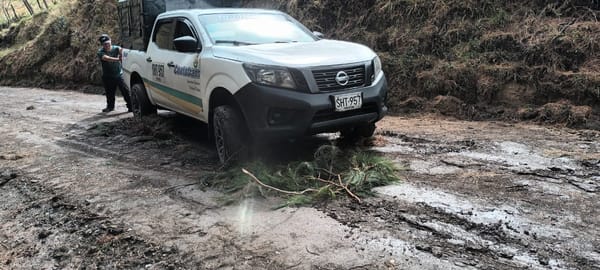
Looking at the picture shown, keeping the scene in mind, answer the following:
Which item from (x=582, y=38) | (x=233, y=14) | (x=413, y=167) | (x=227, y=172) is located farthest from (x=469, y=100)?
(x=227, y=172)

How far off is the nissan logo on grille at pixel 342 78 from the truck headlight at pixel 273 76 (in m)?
0.46

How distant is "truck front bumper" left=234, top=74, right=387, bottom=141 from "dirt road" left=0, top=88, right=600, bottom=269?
0.73 m

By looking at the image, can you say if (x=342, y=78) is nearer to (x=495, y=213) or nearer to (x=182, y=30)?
(x=495, y=213)

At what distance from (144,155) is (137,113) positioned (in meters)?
2.35

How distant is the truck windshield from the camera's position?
5426mm

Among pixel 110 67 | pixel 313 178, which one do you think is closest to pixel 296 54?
pixel 313 178

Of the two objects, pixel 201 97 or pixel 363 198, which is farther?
pixel 201 97

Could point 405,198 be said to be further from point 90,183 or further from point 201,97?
point 90,183

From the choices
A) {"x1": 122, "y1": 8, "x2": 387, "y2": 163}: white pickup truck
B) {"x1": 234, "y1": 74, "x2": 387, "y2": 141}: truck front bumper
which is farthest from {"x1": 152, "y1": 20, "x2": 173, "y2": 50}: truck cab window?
{"x1": 234, "y1": 74, "x2": 387, "y2": 141}: truck front bumper

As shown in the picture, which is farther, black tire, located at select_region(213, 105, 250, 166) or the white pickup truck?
black tire, located at select_region(213, 105, 250, 166)

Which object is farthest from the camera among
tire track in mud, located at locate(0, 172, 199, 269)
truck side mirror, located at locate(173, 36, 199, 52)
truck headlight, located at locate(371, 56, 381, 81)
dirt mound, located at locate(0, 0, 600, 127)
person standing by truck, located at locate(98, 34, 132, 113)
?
person standing by truck, located at locate(98, 34, 132, 113)

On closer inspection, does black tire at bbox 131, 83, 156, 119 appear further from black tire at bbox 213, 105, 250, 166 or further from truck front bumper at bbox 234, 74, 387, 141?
truck front bumper at bbox 234, 74, 387, 141

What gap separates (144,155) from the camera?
6.29 meters

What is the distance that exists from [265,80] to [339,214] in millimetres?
1527
